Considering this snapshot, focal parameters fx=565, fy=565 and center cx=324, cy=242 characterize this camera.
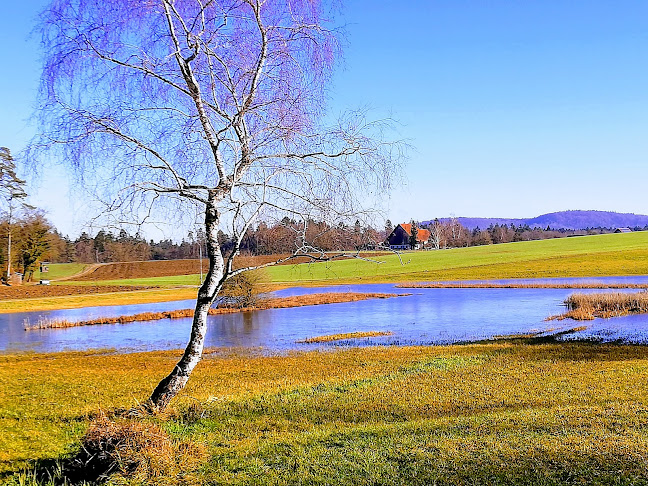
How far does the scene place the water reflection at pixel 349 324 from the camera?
91.5 ft

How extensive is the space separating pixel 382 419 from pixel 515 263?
74.7m

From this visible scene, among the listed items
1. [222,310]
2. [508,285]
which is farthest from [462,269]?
[222,310]

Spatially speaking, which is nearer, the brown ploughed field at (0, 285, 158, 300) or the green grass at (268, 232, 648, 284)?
the brown ploughed field at (0, 285, 158, 300)

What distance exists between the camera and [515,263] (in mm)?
79875

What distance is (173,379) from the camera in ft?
27.7

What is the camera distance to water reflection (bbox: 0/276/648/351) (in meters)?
27.9

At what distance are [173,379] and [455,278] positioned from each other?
215 ft

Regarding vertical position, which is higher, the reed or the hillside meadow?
the hillside meadow

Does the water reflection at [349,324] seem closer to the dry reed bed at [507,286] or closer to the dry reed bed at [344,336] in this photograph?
the dry reed bed at [344,336]

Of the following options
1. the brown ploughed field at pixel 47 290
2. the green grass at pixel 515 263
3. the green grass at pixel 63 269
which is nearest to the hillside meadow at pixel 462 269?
the green grass at pixel 515 263

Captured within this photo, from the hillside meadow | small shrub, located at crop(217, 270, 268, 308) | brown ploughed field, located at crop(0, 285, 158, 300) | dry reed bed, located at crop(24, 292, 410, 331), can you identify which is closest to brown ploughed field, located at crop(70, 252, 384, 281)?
the hillside meadow

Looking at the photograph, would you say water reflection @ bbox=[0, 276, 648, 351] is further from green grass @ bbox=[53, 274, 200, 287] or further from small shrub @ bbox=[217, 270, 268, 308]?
green grass @ bbox=[53, 274, 200, 287]

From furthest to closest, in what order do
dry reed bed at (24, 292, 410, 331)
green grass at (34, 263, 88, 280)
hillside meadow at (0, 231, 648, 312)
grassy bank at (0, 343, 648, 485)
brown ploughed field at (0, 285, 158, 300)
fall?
1. green grass at (34, 263, 88, 280)
2. brown ploughed field at (0, 285, 158, 300)
3. hillside meadow at (0, 231, 648, 312)
4. dry reed bed at (24, 292, 410, 331)
5. grassy bank at (0, 343, 648, 485)

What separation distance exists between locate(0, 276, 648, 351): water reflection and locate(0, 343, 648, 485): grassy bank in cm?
874
